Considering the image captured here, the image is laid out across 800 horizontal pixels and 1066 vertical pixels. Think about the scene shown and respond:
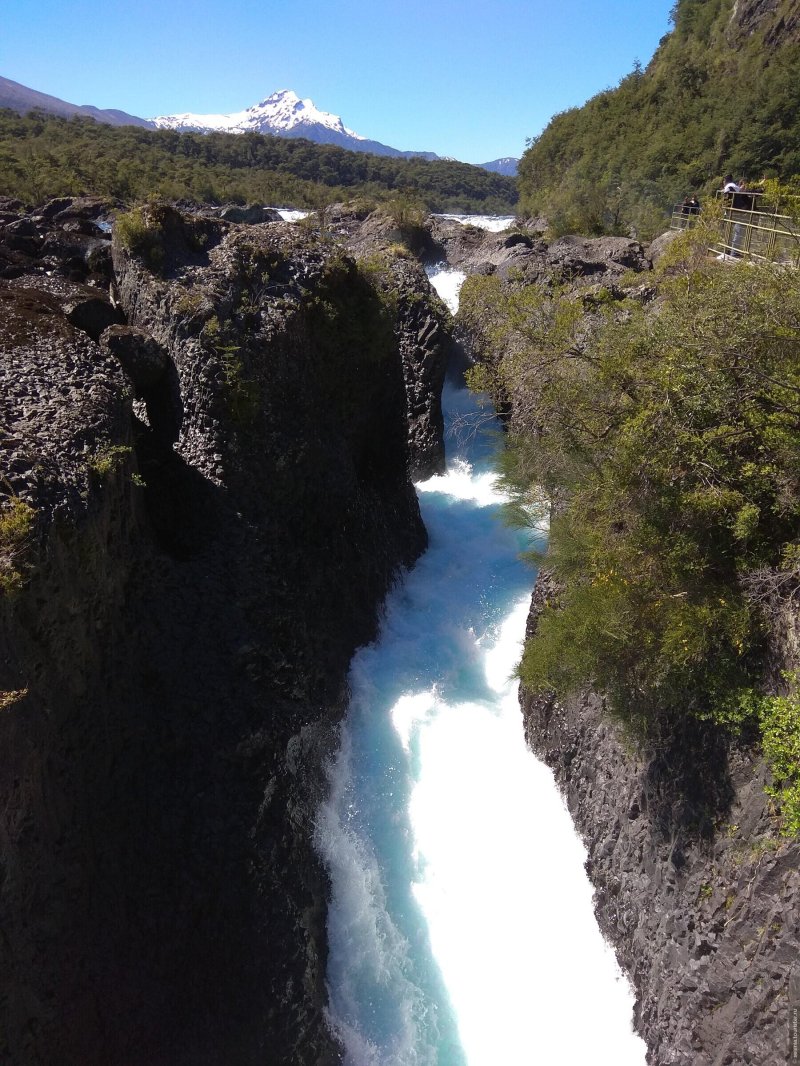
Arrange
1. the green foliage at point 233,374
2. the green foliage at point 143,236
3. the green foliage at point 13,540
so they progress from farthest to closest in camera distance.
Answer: the green foliage at point 143,236 → the green foliage at point 233,374 → the green foliage at point 13,540

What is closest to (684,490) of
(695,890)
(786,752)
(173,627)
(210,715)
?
(786,752)

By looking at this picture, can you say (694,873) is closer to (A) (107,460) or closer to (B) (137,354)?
(A) (107,460)

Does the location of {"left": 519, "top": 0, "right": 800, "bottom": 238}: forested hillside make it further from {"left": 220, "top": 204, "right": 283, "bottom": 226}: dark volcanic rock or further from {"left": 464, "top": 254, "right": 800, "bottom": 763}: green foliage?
{"left": 464, "top": 254, "right": 800, "bottom": 763}: green foliage

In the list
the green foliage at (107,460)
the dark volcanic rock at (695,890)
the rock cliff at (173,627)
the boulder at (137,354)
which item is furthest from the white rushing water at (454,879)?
the boulder at (137,354)

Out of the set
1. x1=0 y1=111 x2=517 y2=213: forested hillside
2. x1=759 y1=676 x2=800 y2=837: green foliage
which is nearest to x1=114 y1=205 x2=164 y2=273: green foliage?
x1=0 y1=111 x2=517 y2=213: forested hillside

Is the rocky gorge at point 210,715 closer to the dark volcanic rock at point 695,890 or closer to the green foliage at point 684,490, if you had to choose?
the dark volcanic rock at point 695,890

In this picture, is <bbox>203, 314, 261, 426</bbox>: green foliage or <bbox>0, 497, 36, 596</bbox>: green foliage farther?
<bbox>203, 314, 261, 426</bbox>: green foliage
